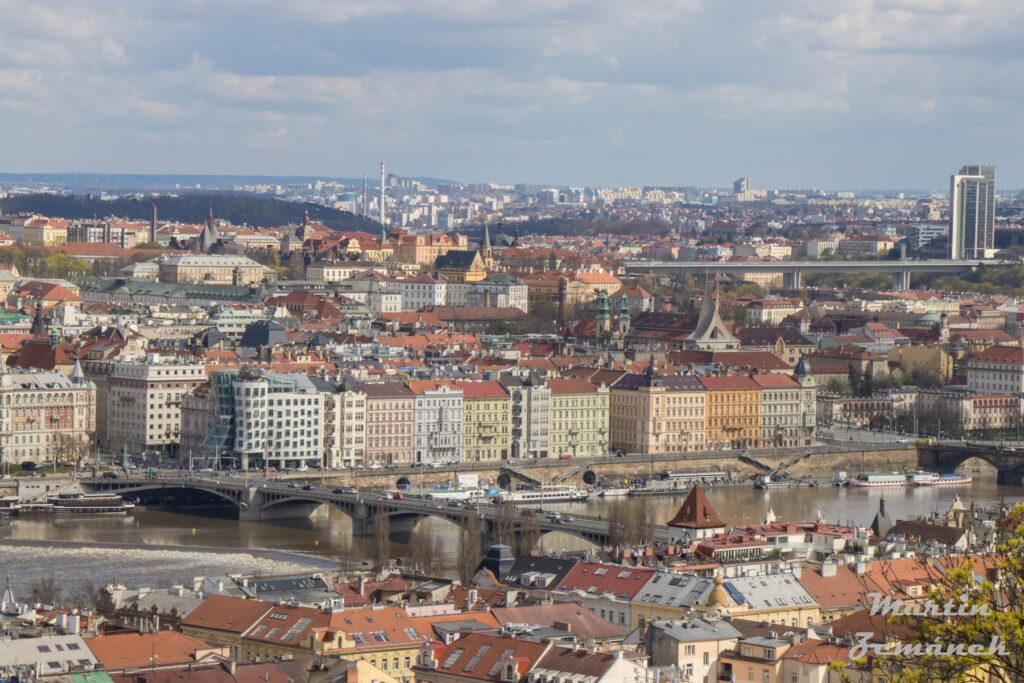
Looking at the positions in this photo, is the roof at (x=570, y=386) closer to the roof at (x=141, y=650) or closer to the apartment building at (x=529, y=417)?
the apartment building at (x=529, y=417)

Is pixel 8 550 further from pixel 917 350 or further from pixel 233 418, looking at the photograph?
pixel 917 350

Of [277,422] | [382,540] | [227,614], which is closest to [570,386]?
[277,422]

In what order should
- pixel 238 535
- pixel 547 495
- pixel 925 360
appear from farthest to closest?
1. pixel 925 360
2. pixel 547 495
3. pixel 238 535

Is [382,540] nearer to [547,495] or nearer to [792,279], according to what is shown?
[547,495]

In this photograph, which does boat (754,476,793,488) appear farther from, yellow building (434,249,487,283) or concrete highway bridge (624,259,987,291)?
concrete highway bridge (624,259,987,291)

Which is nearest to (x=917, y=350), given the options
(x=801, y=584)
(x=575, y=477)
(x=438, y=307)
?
(x=438, y=307)

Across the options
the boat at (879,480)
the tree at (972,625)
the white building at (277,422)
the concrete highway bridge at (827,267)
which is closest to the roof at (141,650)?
the tree at (972,625)

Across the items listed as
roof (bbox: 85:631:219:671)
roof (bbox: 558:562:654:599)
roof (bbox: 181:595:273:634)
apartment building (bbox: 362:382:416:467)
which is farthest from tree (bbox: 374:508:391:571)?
roof (bbox: 85:631:219:671)
